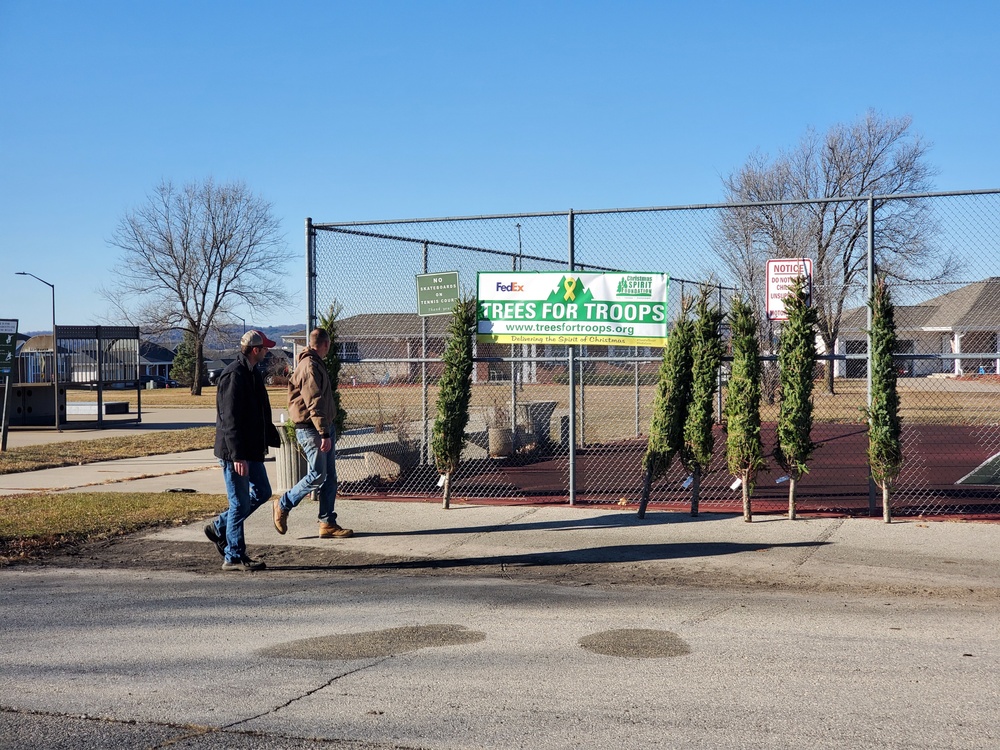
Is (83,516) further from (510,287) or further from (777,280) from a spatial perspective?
(777,280)

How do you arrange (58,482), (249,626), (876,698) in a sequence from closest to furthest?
(876,698) < (249,626) < (58,482)

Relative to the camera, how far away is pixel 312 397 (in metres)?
9.18

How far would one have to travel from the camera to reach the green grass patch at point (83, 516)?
380 inches

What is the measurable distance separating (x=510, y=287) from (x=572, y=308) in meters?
0.77

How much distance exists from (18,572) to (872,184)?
27330 mm

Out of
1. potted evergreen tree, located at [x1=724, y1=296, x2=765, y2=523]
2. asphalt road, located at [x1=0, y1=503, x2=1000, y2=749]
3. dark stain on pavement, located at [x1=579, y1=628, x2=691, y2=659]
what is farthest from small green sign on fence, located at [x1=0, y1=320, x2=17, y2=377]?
dark stain on pavement, located at [x1=579, y1=628, x2=691, y2=659]

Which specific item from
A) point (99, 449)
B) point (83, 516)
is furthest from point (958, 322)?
point (99, 449)

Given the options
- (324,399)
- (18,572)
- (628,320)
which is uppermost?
(628,320)

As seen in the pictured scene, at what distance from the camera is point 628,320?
10.8m

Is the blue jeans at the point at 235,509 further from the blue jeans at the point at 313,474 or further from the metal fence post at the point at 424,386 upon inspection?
the metal fence post at the point at 424,386

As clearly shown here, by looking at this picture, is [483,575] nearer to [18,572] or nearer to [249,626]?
[249,626]

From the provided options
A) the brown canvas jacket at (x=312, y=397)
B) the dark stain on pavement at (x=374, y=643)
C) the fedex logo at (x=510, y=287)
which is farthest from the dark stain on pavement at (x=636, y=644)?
the fedex logo at (x=510, y=287)

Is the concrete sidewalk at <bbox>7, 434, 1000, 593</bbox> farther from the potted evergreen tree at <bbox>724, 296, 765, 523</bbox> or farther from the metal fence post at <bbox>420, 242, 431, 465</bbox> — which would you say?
the metal fence post at <bbox>420, 242, 431, 465</bbox>

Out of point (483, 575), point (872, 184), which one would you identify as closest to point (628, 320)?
point (483, 575)
